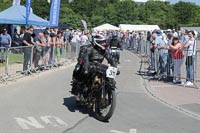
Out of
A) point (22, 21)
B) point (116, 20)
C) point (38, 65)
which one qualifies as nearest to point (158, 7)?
point (116, 20)

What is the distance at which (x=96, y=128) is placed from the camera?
8094mm

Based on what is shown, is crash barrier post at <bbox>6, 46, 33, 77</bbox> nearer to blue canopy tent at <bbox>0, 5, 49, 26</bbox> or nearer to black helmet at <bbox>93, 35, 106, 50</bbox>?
black helmet at <bbox>93, 35, 106, 50</bbox>

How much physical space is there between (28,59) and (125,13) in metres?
118

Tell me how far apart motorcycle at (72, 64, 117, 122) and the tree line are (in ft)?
354

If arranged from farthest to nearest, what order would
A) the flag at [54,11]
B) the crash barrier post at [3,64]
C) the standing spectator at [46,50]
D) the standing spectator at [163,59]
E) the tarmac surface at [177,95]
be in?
the flag at [54,11] < the standing spectator at [46,50] < the standing spectator at [163,59] < the crash barrier post at [3,64] < the tarmac surface at [177,95]

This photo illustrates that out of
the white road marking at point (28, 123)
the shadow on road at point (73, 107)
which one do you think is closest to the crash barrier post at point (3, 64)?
the shadow on road at point (73, 107)

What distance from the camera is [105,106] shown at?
888 centimetres

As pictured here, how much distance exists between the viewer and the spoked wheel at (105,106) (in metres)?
8.55

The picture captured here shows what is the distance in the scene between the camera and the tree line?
402ft

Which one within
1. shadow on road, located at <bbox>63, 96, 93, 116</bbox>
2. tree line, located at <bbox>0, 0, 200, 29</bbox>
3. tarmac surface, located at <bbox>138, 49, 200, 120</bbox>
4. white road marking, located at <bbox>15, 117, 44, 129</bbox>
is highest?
tree line, located at <bbox>0, 0, 200, 29</bbox>

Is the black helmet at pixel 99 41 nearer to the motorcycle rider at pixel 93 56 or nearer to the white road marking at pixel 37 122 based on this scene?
the motorcycle rider at pixel 93 56

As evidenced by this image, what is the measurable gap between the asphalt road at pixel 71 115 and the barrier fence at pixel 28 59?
134cm

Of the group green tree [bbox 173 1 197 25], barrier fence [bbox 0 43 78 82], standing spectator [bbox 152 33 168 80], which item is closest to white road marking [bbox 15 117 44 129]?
barrier fence [bbox 0 43 78 82]

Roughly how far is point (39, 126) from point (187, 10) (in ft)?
458
